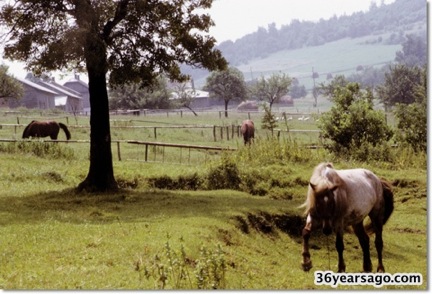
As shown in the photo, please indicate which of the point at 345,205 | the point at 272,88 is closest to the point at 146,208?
the point at 272,88

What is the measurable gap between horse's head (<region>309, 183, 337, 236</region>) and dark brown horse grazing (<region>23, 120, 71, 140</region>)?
472 inches

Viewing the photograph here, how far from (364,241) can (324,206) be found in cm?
118

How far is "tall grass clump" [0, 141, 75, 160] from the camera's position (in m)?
16.8

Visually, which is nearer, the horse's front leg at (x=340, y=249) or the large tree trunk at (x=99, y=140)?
the horse's front leg at (x=340, y=249)

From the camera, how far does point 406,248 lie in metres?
8.23

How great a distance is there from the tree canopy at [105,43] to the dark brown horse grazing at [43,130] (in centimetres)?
537

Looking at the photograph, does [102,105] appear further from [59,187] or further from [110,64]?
[59,187]

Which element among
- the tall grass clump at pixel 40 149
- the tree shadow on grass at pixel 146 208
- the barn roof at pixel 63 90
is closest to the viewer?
the tree shadow on grass at pixel 146 208

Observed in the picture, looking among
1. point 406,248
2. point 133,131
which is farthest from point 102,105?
point 406,248

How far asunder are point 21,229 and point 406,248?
5822 millimetres

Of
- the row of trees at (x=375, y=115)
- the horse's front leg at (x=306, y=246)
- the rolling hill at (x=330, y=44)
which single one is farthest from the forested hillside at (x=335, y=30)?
the horse's front leg at (x=306, y=246)

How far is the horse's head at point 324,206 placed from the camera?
7316mm

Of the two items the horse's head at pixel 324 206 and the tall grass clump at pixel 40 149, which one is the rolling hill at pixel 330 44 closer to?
the horse's head at pixel 324 206

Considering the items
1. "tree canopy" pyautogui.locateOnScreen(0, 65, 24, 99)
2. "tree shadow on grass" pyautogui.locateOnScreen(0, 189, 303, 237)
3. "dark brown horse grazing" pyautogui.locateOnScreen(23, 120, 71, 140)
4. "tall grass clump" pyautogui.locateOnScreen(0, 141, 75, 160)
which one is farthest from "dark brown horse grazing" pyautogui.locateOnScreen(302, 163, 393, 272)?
"dark brown horse grazing" pyautogui.locateOnScreen(23, 120, 71, 140)
